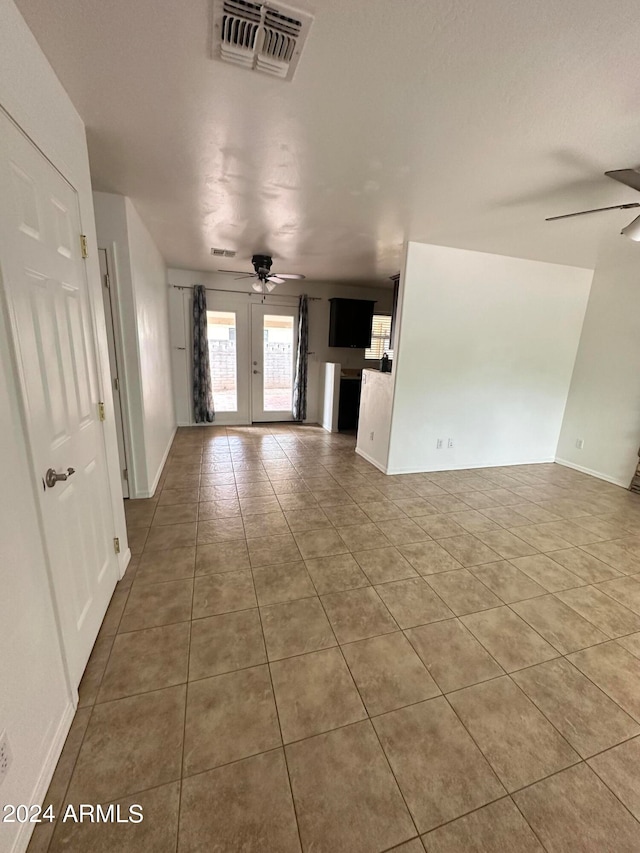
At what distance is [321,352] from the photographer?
21.3 feet

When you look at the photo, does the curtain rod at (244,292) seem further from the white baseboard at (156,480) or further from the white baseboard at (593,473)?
the white baseboard at (593,473)

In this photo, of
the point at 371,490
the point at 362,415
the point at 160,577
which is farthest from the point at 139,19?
the point at 362,415

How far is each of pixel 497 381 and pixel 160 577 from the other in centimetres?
405

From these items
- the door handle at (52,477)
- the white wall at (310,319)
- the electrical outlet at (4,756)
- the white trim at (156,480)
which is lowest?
the white trim at (156,480)

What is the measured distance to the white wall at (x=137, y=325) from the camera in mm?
2672

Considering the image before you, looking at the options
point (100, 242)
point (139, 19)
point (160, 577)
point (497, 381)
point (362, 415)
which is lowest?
point (160, 577)

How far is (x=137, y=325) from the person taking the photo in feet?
9.68

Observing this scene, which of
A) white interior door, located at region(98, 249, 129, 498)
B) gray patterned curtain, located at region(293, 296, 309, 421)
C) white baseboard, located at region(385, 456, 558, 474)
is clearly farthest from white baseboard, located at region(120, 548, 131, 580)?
gray patterned curtain, located at region(293, 296, 309, 421)

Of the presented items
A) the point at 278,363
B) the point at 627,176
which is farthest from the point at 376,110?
the point at 278,363

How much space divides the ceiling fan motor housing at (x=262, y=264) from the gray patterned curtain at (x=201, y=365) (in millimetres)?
1654

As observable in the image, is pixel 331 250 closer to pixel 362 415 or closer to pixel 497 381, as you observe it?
pixel 362 415

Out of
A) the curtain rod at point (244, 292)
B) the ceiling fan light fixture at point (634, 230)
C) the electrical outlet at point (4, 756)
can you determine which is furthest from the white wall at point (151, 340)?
the ceiling fan light fixture at point (634, 230)

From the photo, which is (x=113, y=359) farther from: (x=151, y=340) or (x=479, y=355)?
(x=479, y=355)

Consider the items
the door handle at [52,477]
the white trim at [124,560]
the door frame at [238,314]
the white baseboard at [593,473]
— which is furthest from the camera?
the door frame at [238,314]
